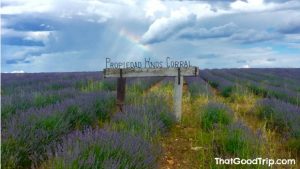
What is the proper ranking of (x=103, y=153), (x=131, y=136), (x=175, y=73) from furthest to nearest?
1. (x=175, y=73)
2. (x=131, y=136)
3. (x=103, y=153)

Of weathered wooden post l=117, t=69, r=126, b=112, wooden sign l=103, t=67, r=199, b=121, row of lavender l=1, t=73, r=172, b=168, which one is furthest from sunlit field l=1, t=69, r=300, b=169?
wooden sign l=103, t=67, r=199, b=121

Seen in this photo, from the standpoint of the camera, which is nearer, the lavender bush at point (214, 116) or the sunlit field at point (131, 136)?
the sunlit field at point (131, 136)

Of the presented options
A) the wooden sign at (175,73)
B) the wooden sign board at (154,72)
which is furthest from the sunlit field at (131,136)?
the wooden sign board at (154,72)

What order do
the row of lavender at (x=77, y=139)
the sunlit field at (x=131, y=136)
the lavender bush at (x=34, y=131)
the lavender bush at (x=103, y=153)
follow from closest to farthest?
the lavender bush at (x=103, y=153), the row of lavender at (x=77, y=139), the sunlit field at (x=131, y=136), the lavender bush at (x=34, y=131)

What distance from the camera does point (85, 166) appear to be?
321 cm

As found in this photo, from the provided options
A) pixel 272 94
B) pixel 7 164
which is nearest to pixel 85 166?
pixel 7 164

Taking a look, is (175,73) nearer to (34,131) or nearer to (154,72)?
(154,72)

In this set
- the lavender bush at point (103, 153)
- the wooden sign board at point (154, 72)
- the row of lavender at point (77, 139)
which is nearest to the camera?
the lavender bush at point (103, 153)

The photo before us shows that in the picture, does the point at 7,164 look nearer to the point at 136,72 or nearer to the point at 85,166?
the point at 85,166

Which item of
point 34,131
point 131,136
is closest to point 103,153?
point 131,136

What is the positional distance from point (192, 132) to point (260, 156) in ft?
7.67

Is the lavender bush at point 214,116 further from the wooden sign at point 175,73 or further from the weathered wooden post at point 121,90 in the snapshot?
the weathered wooden post at point 121,90

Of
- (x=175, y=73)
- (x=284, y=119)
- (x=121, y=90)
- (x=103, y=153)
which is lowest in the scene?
(x=284, y=119)

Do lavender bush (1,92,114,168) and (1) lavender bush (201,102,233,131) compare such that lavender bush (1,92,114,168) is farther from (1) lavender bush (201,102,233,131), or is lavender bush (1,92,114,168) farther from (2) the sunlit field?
(1) lavender bush (201,102,233,131)
